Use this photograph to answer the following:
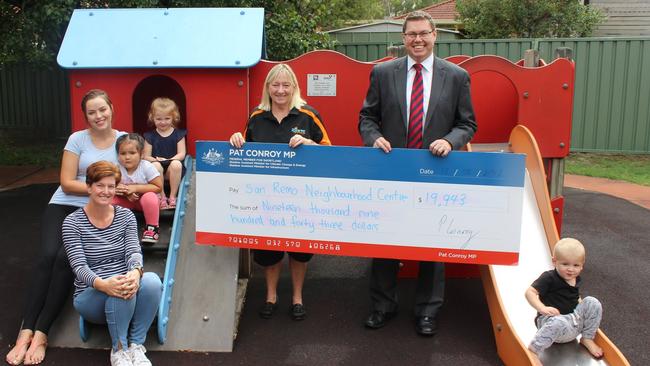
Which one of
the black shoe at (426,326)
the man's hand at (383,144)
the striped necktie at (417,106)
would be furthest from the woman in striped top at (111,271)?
the striped necktie at (417,106)

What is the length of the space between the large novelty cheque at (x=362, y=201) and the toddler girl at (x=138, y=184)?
1.19 feet

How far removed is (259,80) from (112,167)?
2.00m

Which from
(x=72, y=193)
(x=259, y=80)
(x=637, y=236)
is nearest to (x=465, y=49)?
(x=637, y=236)

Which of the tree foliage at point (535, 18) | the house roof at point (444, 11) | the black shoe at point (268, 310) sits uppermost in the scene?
the house roof at point (444, 11)

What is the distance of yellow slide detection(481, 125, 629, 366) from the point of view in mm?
3450

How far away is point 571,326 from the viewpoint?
3.45 meters

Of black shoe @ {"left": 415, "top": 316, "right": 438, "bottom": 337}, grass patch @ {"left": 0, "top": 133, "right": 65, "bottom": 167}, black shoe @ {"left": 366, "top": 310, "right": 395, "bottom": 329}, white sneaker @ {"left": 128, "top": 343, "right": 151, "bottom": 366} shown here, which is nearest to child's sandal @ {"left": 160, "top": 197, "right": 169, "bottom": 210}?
white sneaker @ {"left": 128, "top": 343, "right": 151, "bottom": 366}

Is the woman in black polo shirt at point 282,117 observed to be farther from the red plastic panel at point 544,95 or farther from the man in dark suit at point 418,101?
the red plastic panel at point 544,95

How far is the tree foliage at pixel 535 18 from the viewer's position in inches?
567

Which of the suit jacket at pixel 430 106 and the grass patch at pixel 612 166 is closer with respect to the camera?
the suit jacket at pixel 430 106

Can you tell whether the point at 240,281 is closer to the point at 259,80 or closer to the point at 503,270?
the point at 259,80

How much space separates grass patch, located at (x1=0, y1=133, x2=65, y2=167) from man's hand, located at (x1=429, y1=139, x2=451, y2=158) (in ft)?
30.6

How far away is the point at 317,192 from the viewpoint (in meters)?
4.09

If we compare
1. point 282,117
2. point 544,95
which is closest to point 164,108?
point 282,117
